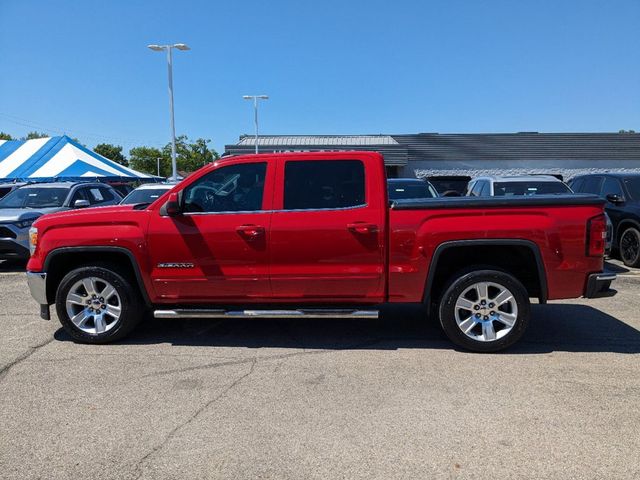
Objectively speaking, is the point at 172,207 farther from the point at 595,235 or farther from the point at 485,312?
the point at 595,235

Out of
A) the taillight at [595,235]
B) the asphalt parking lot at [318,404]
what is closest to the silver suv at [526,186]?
the asphalt parking lot at [318,404]

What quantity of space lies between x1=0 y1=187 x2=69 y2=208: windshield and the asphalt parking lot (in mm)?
5991

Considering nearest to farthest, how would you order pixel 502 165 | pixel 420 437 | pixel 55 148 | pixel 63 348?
pixel 420 437 < pixel 63 348 < pixel 55 148 < pixel 502 165

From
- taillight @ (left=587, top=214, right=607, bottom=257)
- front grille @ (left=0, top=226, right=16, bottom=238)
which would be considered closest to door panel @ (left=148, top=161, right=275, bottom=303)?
taillight @ (left=587, top=214, right=607, bottom=257)

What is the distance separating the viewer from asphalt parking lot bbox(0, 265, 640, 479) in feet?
9.98

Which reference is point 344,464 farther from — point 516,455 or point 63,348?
point 63,348

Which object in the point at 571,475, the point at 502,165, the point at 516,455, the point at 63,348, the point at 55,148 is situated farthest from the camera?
the point at 502,165

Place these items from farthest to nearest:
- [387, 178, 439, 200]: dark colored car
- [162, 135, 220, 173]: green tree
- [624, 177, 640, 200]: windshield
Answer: [162, 135, 220, 173]: green tree < [387, 178, 439, 200]: dark colored car < [624, 177, 640, 200]: windshield

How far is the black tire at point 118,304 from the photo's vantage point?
5.16 m

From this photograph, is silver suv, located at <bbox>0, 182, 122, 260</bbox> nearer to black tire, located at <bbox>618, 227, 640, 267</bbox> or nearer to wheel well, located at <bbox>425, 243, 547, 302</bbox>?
wheel well, located at <bbox>425, 243, 547, 302</bbox>

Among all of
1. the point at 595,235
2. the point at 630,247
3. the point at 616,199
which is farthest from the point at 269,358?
the point at 616,199

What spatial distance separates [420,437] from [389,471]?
47 centimetres

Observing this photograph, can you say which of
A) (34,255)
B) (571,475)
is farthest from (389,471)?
(34,255)

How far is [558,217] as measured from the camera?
15.5 feet
